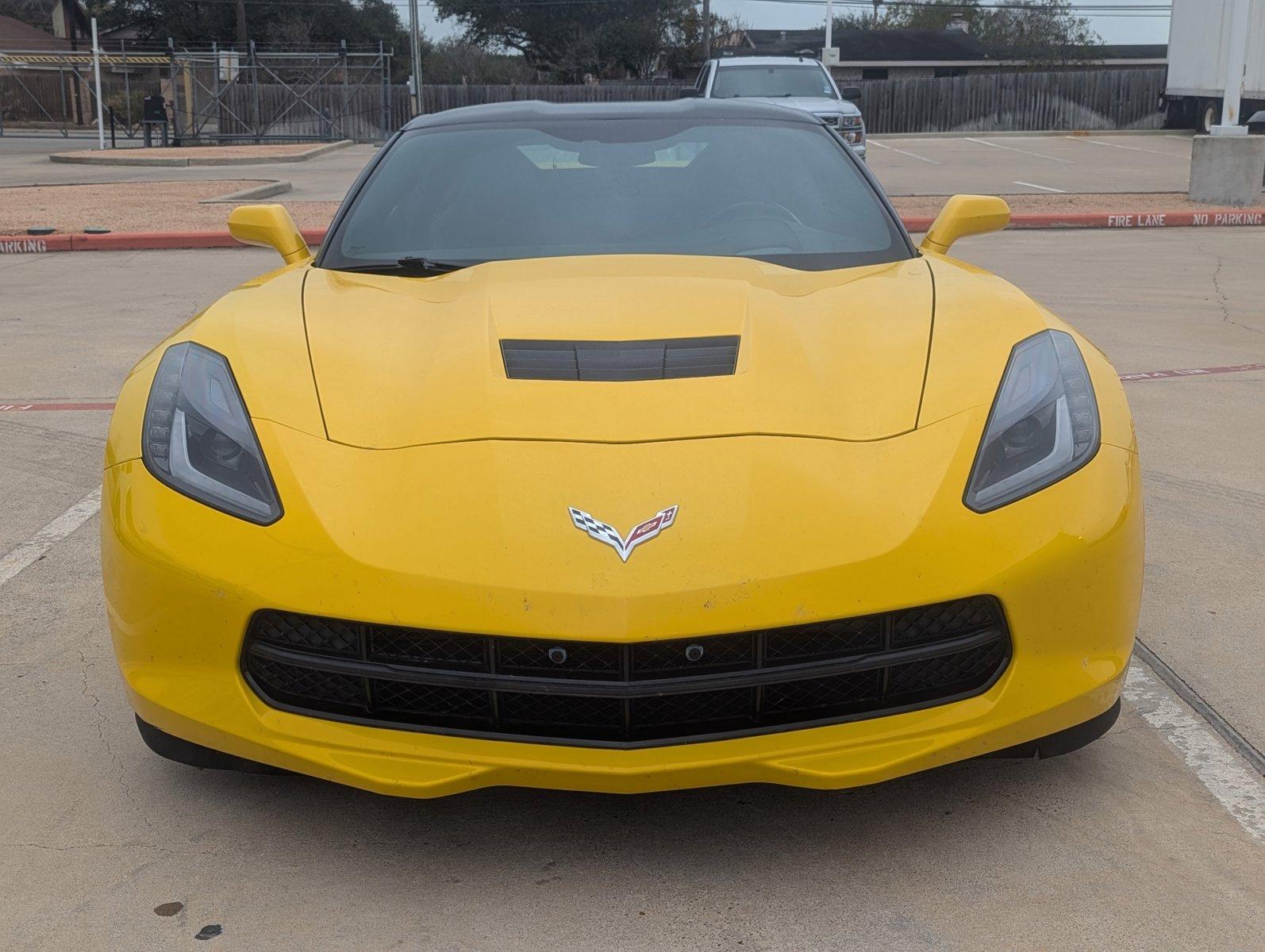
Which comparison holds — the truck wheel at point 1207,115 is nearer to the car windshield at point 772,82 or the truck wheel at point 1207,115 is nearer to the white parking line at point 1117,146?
the white parking line at point 1117,146

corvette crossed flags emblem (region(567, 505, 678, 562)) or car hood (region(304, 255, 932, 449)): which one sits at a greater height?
car hood (region(304, 255, 932, 449))

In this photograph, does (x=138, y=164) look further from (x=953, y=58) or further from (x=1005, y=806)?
(x=953, y=58)

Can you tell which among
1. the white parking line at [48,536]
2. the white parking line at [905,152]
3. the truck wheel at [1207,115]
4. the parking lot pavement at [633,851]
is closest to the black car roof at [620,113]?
the white parking line at [48,536]

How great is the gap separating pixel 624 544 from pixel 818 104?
15.0 metres

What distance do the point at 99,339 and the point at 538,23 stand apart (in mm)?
61916

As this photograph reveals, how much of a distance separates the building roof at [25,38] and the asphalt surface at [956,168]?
32536 millimetres

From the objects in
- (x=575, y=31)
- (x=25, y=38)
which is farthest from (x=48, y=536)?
(x=25, y=38)

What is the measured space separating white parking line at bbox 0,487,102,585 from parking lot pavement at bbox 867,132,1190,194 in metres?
14.3

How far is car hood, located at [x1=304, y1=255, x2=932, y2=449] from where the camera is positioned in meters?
2.40

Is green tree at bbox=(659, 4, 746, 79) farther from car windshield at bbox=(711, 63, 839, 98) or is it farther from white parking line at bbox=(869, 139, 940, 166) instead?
car windshield at bbox=(711, 63, 839, 98)

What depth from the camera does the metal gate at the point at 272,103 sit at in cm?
3381

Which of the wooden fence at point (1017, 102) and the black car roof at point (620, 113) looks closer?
the black car roof at point (620, 113)

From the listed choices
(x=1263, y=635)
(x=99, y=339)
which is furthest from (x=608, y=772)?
(x=99, y=339)

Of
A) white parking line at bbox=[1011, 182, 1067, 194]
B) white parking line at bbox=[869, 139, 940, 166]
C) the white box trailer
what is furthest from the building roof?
white parking line at bbox=[1011, 182, 1067, 194]
